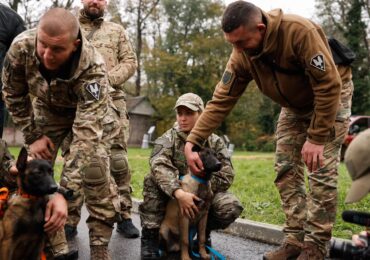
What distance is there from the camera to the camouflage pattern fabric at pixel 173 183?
4832 mm

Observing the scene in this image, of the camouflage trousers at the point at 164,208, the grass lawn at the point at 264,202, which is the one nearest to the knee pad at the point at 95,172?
the camouflage trousers at the point at 164,208

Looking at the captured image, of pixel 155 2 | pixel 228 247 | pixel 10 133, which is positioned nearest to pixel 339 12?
pixel 155 2

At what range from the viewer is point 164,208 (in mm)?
5023

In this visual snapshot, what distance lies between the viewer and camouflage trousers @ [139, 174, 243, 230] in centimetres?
488

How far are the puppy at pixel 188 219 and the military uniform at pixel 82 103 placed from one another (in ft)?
2.73

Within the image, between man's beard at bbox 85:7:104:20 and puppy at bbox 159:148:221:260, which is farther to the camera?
man's beard at bbox 85:7:104:20

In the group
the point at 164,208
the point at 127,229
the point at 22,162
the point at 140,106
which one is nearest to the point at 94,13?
the point at 164,208

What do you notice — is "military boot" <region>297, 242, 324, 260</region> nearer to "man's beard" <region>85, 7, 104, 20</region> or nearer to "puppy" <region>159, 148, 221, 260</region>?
"puppy" <region>159, 148, 221, 260</region>

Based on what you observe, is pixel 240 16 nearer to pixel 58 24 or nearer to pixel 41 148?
pixel 58 24

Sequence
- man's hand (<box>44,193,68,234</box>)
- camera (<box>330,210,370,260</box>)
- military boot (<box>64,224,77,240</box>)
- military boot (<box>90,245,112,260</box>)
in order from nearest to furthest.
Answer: camera (<box>330,210,370,260</box>)
man's hand (<box>44,193,68,234</box>)
military boot (<box>90,245,112,260</box>)
military boot (<box>64,224,77,240</box>)

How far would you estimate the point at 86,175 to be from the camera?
384 cm

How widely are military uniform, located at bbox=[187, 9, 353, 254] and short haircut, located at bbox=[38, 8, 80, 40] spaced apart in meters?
1.45

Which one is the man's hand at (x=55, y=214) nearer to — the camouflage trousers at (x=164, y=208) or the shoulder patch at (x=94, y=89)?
the shoulder patch at (x=94, y=89)

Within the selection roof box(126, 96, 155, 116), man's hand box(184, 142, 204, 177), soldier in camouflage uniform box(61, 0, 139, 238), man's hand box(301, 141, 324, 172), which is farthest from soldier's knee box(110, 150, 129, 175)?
roof box(126, 96, 155, 116)
